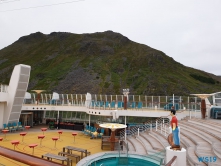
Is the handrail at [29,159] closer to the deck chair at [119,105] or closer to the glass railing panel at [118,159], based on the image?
the glass railing panel at [118,159]

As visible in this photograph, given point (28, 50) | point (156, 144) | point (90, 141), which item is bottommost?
point (90, 141)

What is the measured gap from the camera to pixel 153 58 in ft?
236

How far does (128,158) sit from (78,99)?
13.9 meters

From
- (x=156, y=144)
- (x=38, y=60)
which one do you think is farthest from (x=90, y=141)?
(x=38, y=60)

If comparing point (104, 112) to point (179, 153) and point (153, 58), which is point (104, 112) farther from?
point (153, 58)

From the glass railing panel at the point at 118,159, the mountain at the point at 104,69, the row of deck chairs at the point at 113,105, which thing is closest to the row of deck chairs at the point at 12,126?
the row of deck chairs at the point at 113,105

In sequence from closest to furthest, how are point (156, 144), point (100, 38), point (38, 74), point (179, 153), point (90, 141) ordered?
point (179, 153) < point (156, 144) < point (90, 141) < point (38, 74) < point (100, 38)

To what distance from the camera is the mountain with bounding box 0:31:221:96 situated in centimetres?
5545

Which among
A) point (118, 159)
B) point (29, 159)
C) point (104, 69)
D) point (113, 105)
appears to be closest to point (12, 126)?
point (113, 105)

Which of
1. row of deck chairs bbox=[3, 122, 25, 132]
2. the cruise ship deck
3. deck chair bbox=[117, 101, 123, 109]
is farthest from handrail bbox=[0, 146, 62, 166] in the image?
row of deck chairs bbox=[3, 122, 25, 132]

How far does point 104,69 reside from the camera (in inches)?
2596

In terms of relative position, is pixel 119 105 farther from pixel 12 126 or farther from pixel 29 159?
pixel 29 159

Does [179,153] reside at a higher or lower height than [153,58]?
lower

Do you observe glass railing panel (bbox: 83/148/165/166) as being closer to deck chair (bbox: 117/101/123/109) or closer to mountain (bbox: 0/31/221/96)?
deck chair (bbox: 117/101/123/109)
